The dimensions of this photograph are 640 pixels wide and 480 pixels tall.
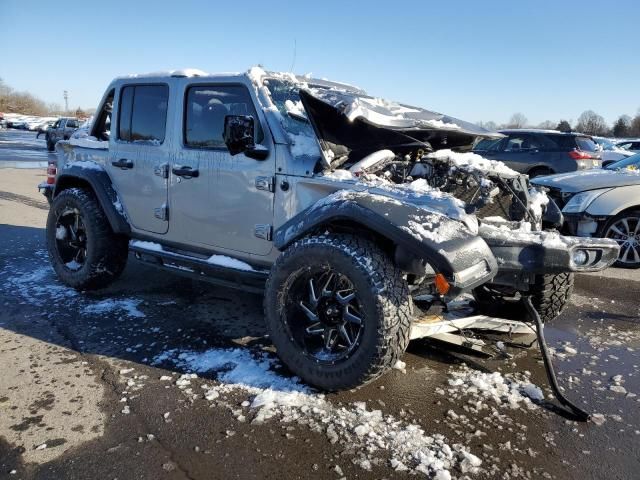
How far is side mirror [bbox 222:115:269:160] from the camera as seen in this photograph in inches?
131

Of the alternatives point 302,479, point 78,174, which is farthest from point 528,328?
point 78,174

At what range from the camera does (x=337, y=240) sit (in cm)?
292

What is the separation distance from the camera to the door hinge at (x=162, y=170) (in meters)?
4.14

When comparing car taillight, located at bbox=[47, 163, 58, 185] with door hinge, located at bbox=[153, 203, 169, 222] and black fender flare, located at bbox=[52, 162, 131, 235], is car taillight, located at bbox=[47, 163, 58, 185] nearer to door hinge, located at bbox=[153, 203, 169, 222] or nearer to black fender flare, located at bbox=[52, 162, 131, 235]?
black fender flare, located at bbox=[52, 162, 131, 235]

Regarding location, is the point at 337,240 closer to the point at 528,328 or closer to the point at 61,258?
the point at 528,328

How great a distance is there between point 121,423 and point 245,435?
64 cm

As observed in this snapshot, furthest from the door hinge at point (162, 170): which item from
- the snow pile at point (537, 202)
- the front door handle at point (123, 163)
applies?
the snow pile at point (537, 202)

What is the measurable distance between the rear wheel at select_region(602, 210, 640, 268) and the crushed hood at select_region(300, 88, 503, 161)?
10.9 feet

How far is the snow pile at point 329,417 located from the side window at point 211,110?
5.20ft

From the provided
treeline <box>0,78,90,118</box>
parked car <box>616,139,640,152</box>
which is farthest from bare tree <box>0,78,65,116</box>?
parked car <box>616,139,640,152</box>

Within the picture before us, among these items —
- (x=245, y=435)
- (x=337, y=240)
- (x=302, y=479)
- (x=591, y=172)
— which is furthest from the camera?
(x=591, y=172)

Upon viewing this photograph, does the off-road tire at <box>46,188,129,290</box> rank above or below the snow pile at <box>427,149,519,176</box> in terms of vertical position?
below

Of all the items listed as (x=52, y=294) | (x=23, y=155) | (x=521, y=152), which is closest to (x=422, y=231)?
(x=52, y=294)

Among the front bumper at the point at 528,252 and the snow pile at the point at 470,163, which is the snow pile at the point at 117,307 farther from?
the front bumper at the point at 528,252
